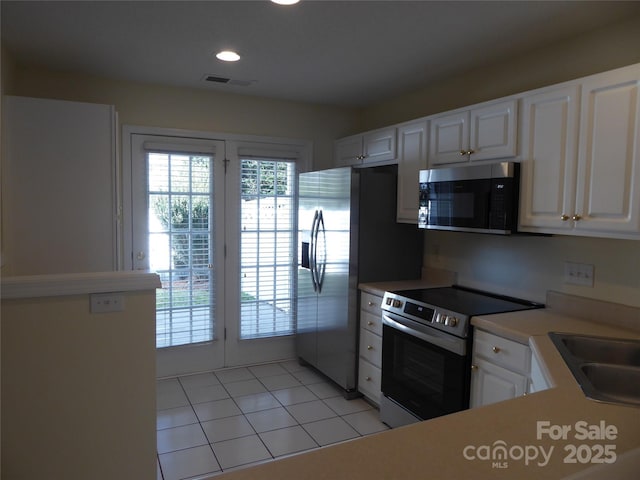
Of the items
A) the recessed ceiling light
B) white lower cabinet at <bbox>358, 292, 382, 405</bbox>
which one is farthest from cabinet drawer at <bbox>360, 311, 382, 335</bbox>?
the recessed ceiling light

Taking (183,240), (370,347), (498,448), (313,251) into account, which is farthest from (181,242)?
(498,448)

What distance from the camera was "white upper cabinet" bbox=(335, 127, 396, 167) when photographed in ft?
11.6

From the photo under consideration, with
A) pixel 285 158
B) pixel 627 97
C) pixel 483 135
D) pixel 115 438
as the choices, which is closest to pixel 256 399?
pixel 115 438

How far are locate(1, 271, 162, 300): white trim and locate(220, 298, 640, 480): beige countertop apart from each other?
131cm

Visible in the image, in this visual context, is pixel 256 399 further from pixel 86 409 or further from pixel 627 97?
pixel 627 97

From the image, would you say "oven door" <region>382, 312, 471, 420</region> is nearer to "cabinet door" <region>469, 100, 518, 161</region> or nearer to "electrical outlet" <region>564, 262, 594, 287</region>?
"electrical outlet" <region>564, 262, 594, 287</region>

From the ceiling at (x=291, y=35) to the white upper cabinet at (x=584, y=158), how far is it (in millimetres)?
427

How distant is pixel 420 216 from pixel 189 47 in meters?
1.82

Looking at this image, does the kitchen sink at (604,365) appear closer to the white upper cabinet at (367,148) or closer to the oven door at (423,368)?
the oven door at (423,368)

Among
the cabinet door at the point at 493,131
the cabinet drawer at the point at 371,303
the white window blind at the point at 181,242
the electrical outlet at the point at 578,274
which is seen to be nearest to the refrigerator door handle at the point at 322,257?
the cabinet drawer at the point at 371,303

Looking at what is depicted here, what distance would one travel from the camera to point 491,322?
2.32 m

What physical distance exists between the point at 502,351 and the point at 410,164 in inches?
61.4

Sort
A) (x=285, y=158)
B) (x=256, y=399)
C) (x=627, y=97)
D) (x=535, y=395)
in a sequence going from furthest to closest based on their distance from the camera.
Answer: (x=285, y=158), (x=256, y=399), (x=627, y=97), (x=535, y=395)

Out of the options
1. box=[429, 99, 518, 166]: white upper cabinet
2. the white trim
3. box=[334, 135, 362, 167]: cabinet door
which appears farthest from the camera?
box=[334, 135, 362, 167]: cabinet door
